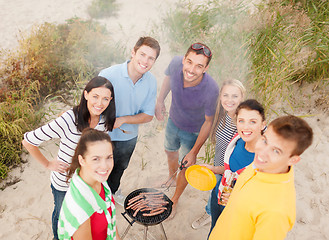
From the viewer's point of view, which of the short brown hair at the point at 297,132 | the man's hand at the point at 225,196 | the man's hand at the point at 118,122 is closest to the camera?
the short brown hair at the point at 297,132

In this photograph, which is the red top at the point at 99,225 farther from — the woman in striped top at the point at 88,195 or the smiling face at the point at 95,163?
the smiling face at the point at 95,163

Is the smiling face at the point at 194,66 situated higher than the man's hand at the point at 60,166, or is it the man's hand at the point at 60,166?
the smiling face at the point at 194,66

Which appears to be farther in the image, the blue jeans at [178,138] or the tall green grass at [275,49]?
the tall green grass at [275,49]

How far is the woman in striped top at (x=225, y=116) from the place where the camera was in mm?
2541

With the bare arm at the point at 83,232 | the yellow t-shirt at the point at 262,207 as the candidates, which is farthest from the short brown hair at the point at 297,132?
the bare arm at the point at 83,232

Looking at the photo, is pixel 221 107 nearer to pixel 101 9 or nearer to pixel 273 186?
pixel 273 186

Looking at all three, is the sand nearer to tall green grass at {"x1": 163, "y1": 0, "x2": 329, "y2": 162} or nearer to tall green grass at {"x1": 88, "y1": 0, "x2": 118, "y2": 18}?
tall green grass at {"x1": 163, "y1": 0, "x2": 329, "y2": 162}

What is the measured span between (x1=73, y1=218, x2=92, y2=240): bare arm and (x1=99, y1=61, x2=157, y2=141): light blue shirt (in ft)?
4.36

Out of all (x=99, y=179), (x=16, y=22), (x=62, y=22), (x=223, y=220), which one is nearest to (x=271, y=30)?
(x=223, y=220)

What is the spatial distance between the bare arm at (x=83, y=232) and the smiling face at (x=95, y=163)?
27 centimetres

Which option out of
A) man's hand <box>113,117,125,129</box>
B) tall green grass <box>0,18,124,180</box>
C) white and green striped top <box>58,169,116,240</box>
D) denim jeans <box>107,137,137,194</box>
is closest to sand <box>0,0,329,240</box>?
tall green grass <box>0,18,124,180</box>

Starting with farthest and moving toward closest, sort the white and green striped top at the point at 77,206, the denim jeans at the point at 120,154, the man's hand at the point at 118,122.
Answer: the denim jeans at the point at 120,154 < the man's hand at the point at 118,122 < the white and green striped top at the point at 77,206

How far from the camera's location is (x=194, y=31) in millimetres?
5816

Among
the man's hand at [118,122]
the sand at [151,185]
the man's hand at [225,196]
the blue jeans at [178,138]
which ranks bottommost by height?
the sand at [151,185]
